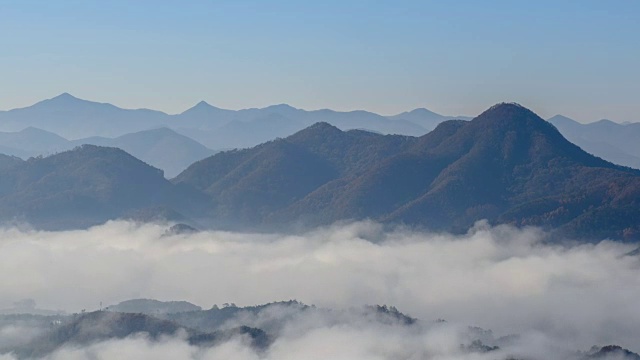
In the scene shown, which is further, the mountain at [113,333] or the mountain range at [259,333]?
the mountain at [113,333]

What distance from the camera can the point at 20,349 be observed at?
156375 millimetres

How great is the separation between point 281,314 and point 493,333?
33314mm

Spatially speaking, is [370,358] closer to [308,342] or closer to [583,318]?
[308,342]

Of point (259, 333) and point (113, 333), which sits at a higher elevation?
point (113, 333)

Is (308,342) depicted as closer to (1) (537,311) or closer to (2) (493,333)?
(2) (493,333)

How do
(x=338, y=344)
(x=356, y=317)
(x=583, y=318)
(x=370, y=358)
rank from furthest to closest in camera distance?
(x=583, y=318) → (x=356, y=317) → (x=338, y=344) → (x=370, y=358)

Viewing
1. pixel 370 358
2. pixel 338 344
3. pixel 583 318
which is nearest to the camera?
pixel 370 358

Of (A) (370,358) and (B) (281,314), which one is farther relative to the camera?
(B) (281,314)

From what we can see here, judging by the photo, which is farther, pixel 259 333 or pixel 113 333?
pixel 259 333

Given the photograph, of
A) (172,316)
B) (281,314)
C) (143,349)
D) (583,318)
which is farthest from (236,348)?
(583,318)

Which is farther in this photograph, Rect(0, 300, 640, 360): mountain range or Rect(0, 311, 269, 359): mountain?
Rect(0, 311, 269, 359): mountain

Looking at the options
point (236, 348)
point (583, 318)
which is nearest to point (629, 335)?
point (583, 318)

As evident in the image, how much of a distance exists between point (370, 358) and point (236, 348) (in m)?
17.7

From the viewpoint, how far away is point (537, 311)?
7692 inches
